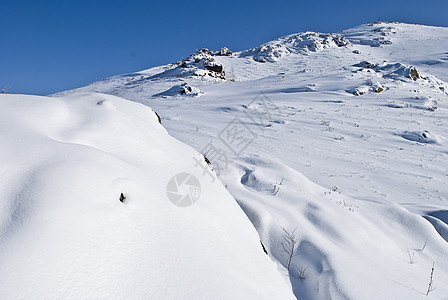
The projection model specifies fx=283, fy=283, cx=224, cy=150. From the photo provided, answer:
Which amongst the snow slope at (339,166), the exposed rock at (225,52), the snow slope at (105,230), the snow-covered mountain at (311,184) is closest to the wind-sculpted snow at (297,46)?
the exposed rock at (225,52)

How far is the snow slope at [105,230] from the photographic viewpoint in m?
1.15

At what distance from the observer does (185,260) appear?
4.83 ft

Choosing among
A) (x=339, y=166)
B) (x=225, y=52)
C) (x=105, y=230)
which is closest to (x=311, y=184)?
(x=339, y=166)

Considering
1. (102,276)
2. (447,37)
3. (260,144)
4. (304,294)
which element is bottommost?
(304,294)

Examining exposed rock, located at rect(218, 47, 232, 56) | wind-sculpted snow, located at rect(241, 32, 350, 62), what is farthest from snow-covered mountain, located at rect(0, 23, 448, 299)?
exposed rock, located at rect(218, 47, 232, 56)

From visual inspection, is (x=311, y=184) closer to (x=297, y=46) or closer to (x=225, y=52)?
(x=225, y=52)

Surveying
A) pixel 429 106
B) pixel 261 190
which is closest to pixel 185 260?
pixel 261 190

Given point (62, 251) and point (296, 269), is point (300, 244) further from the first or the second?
point (62, 251)

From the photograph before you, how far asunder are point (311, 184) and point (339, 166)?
1.27 metres

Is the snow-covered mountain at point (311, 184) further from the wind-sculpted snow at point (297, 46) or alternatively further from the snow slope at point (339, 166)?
the wind-sculpted snow at point (297, 46)

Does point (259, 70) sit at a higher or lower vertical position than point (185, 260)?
higher

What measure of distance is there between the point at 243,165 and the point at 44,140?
300cm

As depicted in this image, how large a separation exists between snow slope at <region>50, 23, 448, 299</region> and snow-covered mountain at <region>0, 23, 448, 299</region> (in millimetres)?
18

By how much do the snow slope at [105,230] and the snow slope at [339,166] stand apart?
766 millimetres
